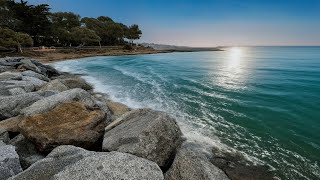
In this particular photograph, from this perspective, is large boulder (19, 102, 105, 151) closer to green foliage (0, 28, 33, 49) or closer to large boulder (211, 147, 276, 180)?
large boulder (211, 147, 276, 180)

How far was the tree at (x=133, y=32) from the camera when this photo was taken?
123188mm

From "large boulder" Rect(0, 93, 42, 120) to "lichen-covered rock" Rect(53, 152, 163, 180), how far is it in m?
6.81

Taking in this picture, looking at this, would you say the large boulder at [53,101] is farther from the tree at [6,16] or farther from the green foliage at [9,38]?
the tree at [6,16]

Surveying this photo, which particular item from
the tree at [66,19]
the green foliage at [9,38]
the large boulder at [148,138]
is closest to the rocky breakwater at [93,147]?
the large boulder at [148,138]

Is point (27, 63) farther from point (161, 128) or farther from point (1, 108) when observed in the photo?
point (161, 128)

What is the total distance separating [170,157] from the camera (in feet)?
26.8

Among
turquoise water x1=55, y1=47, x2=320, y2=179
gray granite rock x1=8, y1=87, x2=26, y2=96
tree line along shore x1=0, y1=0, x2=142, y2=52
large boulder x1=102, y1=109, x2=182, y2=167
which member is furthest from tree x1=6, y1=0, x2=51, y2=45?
large boulder x1=102, y1=109, x2=182, y2=167

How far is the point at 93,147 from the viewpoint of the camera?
938 cm

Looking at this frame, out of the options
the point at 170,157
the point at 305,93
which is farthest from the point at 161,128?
the point at 305,93

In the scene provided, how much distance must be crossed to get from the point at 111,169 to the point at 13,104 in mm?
7736

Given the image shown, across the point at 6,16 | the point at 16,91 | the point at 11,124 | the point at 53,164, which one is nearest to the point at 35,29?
the point at 6,16

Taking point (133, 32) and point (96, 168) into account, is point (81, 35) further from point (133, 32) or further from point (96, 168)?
point (96, 168)

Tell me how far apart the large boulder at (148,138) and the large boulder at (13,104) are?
462 centimetres

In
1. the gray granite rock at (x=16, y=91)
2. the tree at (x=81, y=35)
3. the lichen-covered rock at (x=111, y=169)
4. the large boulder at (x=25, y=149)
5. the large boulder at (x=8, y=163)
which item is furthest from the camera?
the tree at (x=81, y=35)
